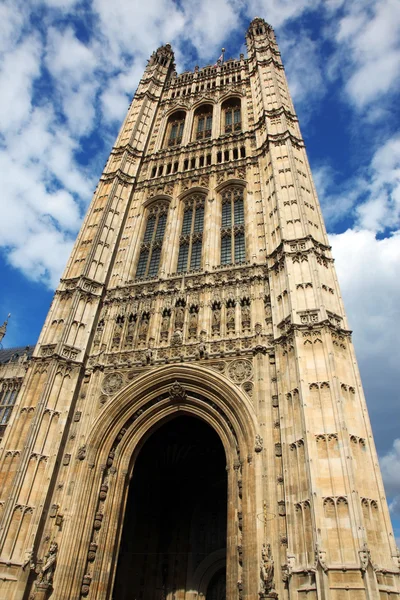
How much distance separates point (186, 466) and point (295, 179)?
541 inches

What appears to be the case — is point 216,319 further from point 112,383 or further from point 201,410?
point 112,383

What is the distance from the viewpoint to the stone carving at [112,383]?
Result: 1637cm

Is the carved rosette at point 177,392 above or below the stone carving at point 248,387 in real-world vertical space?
above

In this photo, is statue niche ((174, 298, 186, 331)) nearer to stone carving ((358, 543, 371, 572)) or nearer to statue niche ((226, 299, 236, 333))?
statue niche ((226, 299, 236, 333))

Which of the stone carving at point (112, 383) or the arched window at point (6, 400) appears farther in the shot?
the arched window at point (6, 400)

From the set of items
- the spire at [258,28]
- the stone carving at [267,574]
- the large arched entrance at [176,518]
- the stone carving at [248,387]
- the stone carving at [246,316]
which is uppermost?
the spire at [258,28]

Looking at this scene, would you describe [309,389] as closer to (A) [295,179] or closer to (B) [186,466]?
(B) [186,466]

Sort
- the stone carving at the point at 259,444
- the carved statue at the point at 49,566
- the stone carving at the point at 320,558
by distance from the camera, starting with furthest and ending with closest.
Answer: the stone carving at the point at 259,444, the carved statue at the point at 49,566, the stone carving at the point at 320,558

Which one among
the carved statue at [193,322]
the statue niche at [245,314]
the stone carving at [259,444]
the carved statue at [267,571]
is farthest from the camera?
the carved statue at [193,322]

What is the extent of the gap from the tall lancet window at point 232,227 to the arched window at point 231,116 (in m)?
7.00

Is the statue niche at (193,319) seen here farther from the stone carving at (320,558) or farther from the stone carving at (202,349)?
the stone carving at (320,558)

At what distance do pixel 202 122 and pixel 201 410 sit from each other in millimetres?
22151

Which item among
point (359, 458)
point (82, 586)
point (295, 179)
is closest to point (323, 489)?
point (359, 458)

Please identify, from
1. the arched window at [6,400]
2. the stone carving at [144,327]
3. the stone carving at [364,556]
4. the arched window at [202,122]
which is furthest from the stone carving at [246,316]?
the arched window at [202,122]
